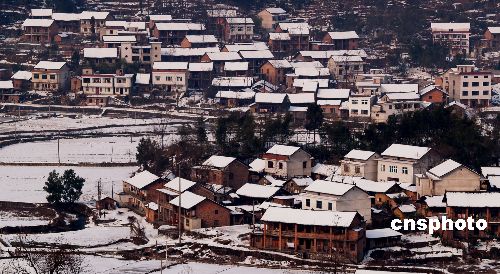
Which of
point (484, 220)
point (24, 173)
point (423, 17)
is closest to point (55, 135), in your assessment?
point (24, 173)

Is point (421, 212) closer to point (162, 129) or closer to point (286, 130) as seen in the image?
point (286, 130)

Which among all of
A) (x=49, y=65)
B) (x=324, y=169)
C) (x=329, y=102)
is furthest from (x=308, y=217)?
(x=49, y=65)

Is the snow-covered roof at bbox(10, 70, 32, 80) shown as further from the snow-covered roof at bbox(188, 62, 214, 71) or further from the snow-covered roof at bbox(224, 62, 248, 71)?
the snow-covered roof at bbox(224, 62, 248, 71)

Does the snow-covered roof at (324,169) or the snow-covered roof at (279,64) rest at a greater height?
the snow-covered roof at (279,64)

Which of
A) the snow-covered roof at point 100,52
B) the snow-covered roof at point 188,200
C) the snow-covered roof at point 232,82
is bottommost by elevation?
the snow-covered roof at point 188,200

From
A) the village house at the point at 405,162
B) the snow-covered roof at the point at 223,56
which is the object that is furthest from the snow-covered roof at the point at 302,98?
the village house at the point at 405,162

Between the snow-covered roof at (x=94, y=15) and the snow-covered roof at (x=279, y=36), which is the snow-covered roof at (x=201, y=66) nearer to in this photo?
the snow-covered roof at (x=279, y=36)
